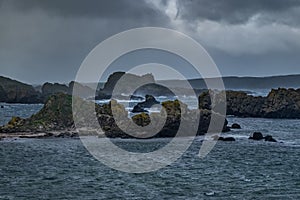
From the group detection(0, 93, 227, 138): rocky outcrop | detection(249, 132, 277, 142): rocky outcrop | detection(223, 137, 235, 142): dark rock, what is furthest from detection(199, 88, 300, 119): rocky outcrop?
detection(223, 137, 235, 142): dark rock

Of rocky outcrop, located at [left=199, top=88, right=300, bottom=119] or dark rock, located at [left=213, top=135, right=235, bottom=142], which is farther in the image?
rocky outcrop, located at [left=199, top=88, right=300, bottom=119]

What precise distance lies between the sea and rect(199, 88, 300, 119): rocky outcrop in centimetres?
4789

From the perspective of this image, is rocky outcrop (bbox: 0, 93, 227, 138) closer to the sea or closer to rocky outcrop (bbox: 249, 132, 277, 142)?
rocky outcrop (bbox: 249, 132, 277, 142)

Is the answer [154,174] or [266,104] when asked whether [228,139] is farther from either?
[266,104]

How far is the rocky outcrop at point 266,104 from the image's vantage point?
10695cm

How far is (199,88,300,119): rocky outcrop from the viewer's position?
106950 mm

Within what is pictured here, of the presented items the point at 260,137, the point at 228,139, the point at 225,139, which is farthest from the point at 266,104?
the point at 225,139

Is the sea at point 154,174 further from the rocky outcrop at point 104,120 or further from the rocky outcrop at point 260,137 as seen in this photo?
the rocky outcrop at point 104,120

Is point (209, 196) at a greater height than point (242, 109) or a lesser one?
lesser

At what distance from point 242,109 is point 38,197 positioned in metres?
86.1

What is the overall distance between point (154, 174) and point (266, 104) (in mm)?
75677

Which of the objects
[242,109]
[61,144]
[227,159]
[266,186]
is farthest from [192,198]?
[242,109]

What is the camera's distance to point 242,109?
372ft

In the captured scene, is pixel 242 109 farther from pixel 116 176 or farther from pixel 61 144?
pixel 116 176
